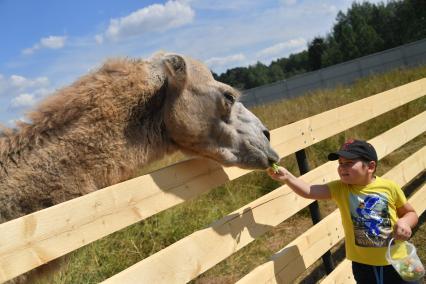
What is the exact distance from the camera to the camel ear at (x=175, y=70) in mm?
3074

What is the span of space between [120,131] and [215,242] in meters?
0.91

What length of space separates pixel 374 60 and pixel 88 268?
36.6 metres

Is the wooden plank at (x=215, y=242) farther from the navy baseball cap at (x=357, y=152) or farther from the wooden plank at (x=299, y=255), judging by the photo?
the navy baseball cap at (x=357, y=152)

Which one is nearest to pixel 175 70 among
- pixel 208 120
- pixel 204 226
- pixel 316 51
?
pixel 208 120

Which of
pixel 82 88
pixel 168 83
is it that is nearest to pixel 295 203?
pixel 168 83

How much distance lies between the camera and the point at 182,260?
8.30ft

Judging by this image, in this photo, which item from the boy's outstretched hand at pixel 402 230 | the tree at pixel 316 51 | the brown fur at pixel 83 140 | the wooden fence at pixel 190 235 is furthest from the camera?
the tree at pixel 316 51

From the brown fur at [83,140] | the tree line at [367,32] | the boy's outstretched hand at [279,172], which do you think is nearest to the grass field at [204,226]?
the brown fur at [83,140]

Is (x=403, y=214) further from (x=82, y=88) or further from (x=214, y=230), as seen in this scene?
(x=82, y=88)

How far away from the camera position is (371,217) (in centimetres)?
319

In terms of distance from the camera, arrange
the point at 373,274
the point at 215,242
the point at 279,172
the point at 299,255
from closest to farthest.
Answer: the point at 215,242 < the point at 373,274 < the point at 279,172 < the point at 299,255

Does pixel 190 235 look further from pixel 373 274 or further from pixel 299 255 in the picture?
pixel 373 274

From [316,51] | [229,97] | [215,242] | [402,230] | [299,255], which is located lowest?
[299,255]

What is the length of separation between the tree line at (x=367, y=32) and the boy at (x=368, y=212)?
2201 inches
